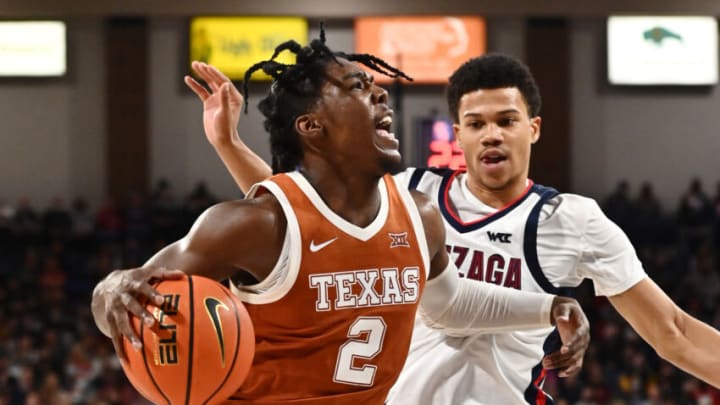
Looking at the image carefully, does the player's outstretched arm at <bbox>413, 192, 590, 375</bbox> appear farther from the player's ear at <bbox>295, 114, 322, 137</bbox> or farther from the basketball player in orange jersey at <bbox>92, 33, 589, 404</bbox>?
the player's ear at <bbox>295, 114, 322, 137</bbox>

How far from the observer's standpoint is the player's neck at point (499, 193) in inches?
132

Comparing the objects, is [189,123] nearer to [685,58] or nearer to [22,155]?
[22,155]

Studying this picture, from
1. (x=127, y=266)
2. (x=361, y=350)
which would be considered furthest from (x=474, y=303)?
(x=127, y=266)

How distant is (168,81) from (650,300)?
12.1 m

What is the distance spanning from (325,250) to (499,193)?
96 cm

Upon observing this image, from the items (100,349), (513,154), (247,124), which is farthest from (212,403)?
(247,124)

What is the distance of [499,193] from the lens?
3.38 m

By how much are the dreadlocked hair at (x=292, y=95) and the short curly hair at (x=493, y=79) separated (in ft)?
2.15

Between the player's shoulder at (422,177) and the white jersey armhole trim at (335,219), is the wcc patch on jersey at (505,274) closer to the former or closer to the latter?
the player's shoulder at (422,177)

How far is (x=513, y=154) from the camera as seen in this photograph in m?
3.31

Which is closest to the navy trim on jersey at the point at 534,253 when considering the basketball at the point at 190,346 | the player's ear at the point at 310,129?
the player's ear at the point at 310,129

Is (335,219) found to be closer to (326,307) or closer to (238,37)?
(326,307)

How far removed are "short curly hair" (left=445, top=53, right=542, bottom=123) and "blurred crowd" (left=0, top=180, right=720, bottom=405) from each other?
6596mm

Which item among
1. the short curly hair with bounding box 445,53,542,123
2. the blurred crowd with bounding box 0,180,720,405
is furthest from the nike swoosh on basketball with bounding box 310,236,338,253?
the blurred crowd with bounding box 0,180,720,405
